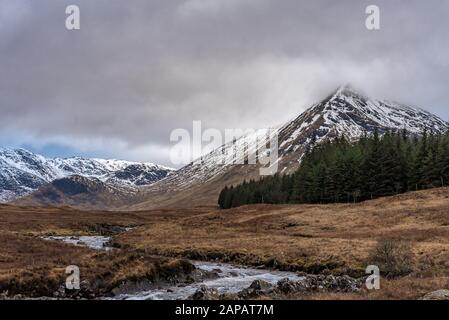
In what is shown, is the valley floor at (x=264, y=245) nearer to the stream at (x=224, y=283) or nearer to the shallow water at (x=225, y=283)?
the stream at (x=224, y=283)

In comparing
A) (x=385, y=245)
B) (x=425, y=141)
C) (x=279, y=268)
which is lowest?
(x=279, y=268)

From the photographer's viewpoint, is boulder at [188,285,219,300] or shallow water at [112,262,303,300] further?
shallow water at [112,262,303,300]

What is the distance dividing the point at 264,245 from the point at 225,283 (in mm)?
19239

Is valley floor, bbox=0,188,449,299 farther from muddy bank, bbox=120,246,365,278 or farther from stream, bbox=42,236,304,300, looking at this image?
stream, bbox=42,236,304,300

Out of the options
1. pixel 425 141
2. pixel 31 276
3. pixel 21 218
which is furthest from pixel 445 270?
pixel 21 218

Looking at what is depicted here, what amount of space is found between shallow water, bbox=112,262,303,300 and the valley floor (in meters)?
2.15

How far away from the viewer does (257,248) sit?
48.5 metres

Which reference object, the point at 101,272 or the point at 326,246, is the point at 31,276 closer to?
the point at 101,272

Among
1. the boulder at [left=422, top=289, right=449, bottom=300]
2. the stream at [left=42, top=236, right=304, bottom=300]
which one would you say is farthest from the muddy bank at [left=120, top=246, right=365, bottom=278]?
the boulder at [left=422, top=289, right=449, bottom=300]

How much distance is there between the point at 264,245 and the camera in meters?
49.9

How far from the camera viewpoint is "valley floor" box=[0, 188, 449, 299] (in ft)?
92.7

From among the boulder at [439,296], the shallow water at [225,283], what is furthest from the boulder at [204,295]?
the boulder at [439,296]
